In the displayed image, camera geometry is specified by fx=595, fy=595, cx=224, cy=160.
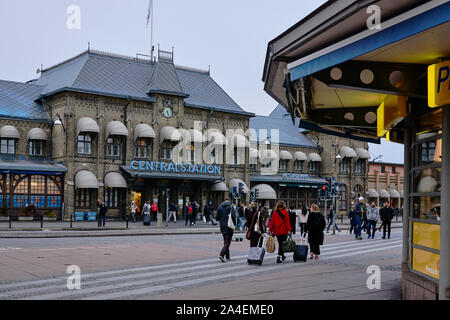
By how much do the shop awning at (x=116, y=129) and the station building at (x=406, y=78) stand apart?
115ft

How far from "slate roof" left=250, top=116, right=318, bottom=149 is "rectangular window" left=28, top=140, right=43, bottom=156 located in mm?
23100

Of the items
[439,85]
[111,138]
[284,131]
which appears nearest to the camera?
[439,85]

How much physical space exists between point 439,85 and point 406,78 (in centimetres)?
157

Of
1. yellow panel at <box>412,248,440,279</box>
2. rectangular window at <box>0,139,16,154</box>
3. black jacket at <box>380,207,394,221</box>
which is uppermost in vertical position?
rectangular window at <box>0,139,16,154</box>

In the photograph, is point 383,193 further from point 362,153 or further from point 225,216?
point 225,216

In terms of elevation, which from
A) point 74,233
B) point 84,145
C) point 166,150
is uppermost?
point 84,145

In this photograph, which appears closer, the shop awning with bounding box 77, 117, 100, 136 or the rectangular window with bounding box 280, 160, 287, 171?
the shop awning with bounding box 77, 117, 100, 136

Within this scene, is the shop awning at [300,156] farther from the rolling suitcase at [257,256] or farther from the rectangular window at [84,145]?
the rolling suitcase at [257,256]

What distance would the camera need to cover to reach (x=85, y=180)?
43125 millimetres

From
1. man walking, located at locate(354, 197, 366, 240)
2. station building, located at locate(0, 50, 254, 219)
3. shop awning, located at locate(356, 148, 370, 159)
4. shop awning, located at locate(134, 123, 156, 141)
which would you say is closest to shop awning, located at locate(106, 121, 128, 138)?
station building, located at locate(0, 50, 254, 219)

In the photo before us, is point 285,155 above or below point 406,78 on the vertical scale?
above

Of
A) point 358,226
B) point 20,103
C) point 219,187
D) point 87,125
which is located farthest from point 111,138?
point 358,226

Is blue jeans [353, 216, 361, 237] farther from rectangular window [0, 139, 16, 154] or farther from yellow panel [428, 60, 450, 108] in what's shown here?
rectangular window [0, 139, 16, 154]

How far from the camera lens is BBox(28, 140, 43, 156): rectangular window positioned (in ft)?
145
